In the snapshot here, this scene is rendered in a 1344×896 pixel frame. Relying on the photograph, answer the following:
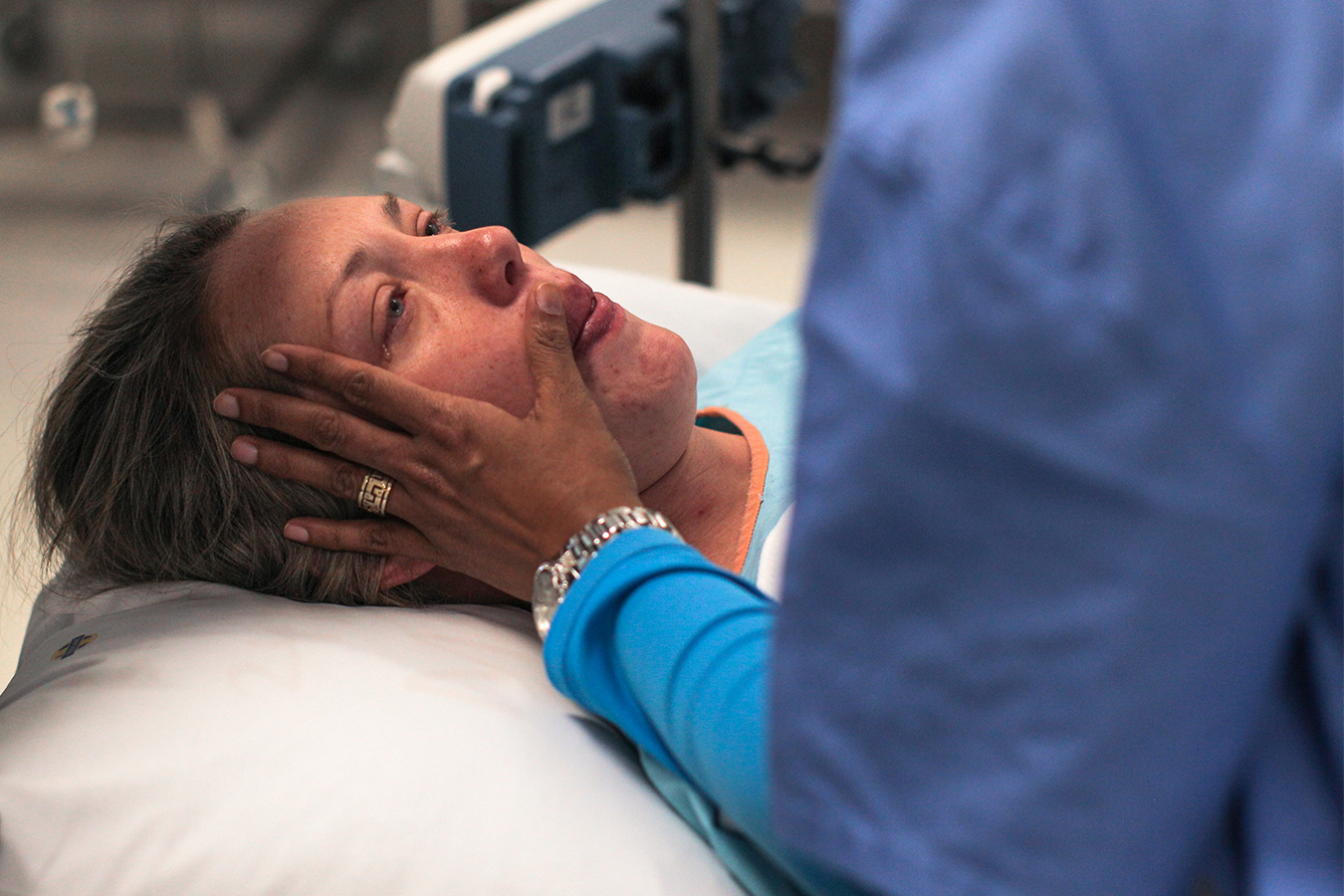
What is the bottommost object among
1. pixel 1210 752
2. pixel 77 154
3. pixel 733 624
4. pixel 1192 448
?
pixel 77 154

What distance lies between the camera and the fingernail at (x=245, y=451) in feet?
3.35

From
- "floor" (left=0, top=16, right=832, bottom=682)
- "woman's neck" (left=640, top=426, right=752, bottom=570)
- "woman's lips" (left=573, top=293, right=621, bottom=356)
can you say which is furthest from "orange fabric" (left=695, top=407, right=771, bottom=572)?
"floor" (left=0, top=16, right=832, bottom=682)

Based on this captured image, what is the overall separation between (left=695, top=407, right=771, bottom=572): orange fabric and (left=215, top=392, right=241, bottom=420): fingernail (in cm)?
45

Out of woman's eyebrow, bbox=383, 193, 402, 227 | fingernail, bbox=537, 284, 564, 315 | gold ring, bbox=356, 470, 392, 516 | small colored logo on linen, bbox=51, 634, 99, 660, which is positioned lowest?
small colored logo on linen, bbox=51, 634, 99, 660

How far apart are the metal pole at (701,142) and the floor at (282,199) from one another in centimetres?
25

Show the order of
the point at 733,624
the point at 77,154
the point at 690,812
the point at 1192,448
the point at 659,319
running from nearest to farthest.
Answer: the point at 1192,448
the point at 733,624
the point at 690,812
the point at 659,319
the point at 77,154

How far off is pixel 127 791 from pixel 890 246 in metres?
0.66

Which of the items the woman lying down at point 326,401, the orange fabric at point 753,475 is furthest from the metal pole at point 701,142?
the woman lying down at point 326,401

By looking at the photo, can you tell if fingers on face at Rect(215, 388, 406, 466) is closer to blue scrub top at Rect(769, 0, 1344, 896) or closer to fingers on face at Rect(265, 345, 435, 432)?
fingers on face at Rect(265, 345, 435, 432)

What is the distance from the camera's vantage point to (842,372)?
0.50 meters

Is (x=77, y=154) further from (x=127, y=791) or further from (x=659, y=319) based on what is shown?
(x=127, y=791)

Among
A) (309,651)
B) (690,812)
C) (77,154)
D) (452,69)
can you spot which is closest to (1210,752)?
(690,812)

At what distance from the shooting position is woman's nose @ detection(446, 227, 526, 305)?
1048 mm

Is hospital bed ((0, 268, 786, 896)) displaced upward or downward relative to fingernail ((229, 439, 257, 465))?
downward
